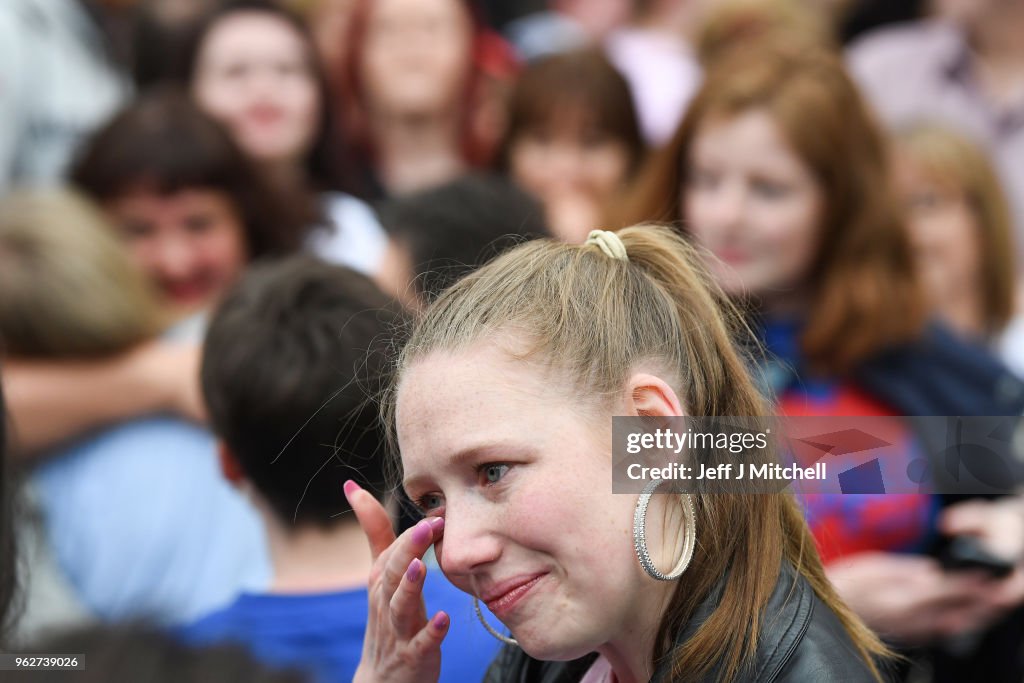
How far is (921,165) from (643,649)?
3213 mm

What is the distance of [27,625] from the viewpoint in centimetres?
253

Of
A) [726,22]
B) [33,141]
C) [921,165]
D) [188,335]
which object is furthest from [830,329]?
[33,141]

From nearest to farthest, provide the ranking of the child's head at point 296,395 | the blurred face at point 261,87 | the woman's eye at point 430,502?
1. the woman's eye at point 430,502
2. the child's head at point 296,395
3. the blurred face at point 261,87

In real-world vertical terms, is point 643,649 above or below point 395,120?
below

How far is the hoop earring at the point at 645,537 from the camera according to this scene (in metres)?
1.60

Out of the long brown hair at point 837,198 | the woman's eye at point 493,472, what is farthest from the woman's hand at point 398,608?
the long brown hair at point 837,198

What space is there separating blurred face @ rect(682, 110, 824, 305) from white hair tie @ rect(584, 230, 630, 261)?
1.67 meters

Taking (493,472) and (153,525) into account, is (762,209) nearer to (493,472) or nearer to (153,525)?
(153,525)

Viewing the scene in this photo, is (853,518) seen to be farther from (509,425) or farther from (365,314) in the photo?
(509,425)

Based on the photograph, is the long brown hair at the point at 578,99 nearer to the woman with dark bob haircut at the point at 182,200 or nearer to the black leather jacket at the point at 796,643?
the woman with dark bob haircut at the point at 182,200

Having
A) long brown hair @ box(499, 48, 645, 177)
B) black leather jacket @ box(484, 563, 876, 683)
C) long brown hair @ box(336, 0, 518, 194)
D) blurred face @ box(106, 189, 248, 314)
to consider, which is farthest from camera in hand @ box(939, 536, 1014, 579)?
long brown hair @ box(336, 0, 518, 194)

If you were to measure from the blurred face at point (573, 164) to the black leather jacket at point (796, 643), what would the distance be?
3.04 metres

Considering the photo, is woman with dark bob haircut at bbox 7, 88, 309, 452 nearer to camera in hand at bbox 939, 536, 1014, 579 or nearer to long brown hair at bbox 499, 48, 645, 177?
long brown hair at bbox 499, 48, 645, 177

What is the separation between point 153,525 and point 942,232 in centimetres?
290
